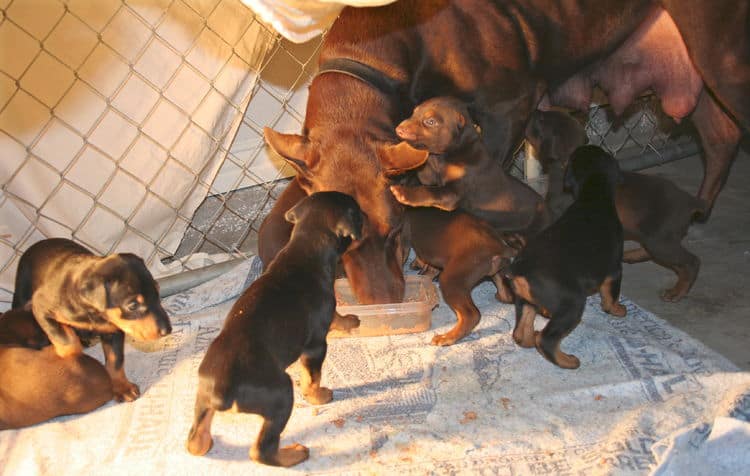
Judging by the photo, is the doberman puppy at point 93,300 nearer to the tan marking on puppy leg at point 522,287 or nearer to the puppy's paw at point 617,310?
the tan marking on puppy leg at point 522,287

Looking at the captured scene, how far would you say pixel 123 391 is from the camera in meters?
3.12

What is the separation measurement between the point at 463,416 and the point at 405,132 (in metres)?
1.17

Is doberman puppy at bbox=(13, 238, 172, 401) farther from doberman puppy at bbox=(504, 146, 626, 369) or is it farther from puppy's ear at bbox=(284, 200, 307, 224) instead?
doberman puppy at bbox=(504, 146, 626, 369)

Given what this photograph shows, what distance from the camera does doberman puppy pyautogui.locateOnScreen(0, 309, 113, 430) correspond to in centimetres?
286

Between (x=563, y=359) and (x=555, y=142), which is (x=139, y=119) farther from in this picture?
(x=563, y=359)

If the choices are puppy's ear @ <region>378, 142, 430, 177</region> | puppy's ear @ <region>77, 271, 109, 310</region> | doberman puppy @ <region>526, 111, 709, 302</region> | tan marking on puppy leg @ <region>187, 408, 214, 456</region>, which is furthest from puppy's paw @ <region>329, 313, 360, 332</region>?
doberman puppy @ <region>526, 111, 709, 302</region>

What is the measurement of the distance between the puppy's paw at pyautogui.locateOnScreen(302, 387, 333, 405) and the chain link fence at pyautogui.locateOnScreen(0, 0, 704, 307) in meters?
1.56

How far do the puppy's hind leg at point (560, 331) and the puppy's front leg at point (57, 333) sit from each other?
1.76 m

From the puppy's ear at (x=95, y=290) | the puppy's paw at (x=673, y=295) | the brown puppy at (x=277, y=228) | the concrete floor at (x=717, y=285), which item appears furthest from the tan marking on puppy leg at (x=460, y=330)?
the puppy's ear at (x=95, y=290)

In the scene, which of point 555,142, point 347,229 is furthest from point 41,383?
point 555,142

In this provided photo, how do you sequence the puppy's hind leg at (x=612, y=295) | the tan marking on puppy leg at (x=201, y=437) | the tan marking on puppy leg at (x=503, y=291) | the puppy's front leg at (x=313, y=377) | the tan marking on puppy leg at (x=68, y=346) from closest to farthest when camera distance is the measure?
the tan marking on puppy leg at (x=201, y=437), the puppy's front leg at (x=313, y=377), the tan marking on puppy leg at (x=68, y=346), the puppy's hind leg at (x=612, y=295), the tan marking on puppy leg at (x=503, y=291)

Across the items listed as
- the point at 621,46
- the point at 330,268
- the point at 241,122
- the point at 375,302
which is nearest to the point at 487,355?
the point at 375,302

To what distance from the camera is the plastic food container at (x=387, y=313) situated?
3336mm

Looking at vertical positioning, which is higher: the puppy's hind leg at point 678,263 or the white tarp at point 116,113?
the white tarp at point 116,113
